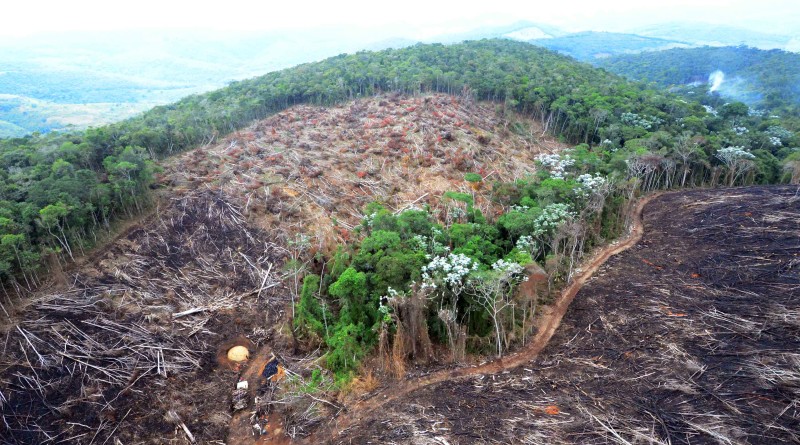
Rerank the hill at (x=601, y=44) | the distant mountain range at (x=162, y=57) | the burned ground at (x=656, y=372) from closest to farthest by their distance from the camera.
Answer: the burned ground at (x=656, y=372), the distant mountain range at (x=162, y=57), the hill at (x=601, y=44)

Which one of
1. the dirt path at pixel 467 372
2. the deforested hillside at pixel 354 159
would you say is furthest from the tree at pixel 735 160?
the dirt path at pixel 467 372

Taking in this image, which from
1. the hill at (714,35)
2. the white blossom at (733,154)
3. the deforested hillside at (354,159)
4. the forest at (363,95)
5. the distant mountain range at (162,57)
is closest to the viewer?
the forest at (363,95)

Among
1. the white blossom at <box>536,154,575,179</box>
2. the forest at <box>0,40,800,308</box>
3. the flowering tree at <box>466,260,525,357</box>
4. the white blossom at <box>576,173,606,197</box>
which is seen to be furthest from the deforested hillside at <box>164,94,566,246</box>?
the flowering tree at <box>466,260,525,357</box>

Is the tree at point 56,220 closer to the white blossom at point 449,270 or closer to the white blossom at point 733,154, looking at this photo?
the white blossom at point 449,270

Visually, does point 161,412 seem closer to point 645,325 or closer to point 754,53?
point 645,325

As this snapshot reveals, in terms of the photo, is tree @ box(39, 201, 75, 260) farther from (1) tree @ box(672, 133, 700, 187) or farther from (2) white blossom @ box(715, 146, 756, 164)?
(2) white blossom @ box(715, 146, 756, 164)
